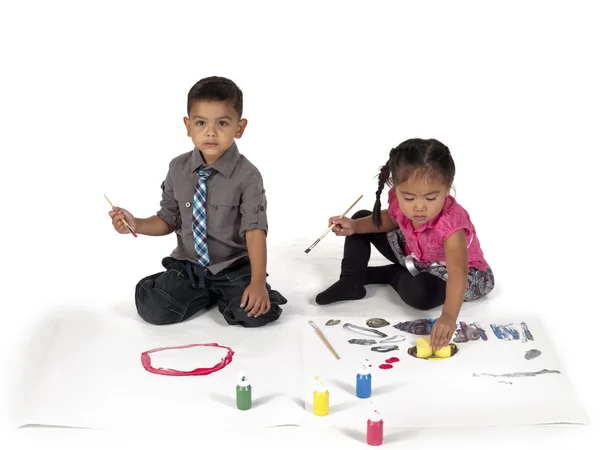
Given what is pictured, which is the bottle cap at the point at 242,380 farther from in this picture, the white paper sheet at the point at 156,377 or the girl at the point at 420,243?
the girl at the point at 420,243

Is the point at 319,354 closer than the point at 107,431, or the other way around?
the point at 107,431

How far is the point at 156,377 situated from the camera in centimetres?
331

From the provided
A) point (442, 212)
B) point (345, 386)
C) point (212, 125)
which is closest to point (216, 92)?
point (212, 125)

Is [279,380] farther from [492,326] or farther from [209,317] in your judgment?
[492,326]

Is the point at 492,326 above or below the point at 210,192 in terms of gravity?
below

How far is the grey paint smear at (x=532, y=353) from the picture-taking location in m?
3.44

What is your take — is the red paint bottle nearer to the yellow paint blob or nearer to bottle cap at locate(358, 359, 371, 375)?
bottle cap at locate(358, 359, 371, 375)

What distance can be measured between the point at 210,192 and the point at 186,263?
315mm

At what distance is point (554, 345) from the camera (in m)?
3.55

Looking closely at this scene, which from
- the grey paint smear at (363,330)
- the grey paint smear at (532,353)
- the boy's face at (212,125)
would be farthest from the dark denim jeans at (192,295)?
the grey paint smear at (532,353)

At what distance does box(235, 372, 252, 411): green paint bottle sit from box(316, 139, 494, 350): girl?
72cm

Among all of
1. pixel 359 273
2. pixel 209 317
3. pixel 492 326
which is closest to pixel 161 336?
pixel 209 317

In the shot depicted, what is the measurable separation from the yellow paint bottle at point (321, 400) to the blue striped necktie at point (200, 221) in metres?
0.87

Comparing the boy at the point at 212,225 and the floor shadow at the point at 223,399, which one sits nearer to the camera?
the floor shadow at the point at 223,399
